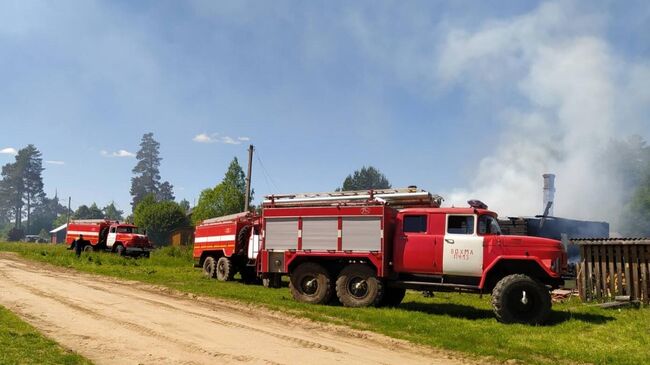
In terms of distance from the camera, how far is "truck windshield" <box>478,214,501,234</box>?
12.9 m

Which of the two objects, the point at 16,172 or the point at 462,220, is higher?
the point at 16,172

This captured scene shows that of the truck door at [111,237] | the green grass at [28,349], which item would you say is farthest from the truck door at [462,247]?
the truck door at [111,237]

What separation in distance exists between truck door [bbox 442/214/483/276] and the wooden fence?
5.17 meters

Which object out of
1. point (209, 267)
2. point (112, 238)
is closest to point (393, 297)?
point (209, 267)

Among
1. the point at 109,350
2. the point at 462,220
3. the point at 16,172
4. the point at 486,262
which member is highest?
the point at 16,172

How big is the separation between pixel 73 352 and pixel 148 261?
2445 centimetres

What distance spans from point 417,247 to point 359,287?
2024 mm

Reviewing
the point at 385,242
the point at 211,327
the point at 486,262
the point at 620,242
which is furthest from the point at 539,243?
the point at 211,327

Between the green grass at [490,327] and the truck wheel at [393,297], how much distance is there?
0.26m

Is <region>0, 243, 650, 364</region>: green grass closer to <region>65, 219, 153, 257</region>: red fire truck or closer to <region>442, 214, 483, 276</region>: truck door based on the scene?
<region>442, 214, 483, 276</region>: truck door

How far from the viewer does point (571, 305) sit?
15.0 meters

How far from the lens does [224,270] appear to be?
73.1 feet

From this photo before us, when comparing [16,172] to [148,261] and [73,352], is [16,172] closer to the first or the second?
[148,261]

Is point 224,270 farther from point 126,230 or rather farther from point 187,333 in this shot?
point 126,230
